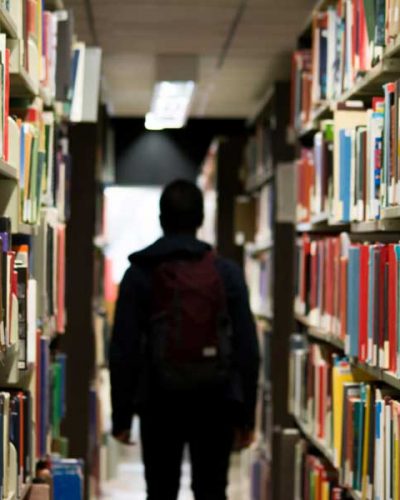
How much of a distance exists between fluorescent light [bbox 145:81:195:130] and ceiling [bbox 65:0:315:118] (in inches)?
4.0

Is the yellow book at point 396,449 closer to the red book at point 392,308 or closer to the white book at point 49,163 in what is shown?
the red book at point 392,308

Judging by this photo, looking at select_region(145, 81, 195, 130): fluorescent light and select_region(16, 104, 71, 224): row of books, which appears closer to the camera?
select_region(16, 104, 71, 224): row of books

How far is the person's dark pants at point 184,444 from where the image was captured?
334 cm

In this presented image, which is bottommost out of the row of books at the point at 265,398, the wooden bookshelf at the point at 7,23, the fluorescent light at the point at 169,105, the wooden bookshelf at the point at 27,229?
the row of books at the point at 265,398

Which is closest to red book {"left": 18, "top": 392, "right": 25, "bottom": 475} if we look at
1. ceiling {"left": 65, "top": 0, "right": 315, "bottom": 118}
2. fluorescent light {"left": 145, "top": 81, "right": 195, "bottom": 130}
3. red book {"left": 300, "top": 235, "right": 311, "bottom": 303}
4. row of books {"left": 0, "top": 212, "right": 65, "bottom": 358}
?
row of books {"left": 0, "top": 212, "right": 65, "bottom": 358}

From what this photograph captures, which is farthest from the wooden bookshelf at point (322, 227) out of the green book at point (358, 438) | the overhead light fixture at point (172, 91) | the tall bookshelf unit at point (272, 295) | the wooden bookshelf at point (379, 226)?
the overhead light fixture at point (172, 91)

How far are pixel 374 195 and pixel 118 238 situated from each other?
7.88 metres

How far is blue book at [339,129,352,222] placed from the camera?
3244mm

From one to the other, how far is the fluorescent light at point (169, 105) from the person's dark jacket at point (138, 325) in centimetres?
368

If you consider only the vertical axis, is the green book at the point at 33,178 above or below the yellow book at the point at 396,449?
above

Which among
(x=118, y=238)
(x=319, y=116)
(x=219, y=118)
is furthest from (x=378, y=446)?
(x=118, y=238)

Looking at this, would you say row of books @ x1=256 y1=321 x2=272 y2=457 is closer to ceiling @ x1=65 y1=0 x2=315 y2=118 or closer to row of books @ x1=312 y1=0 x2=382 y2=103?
ceiling @ x1=65 y1=0 x2=315 y2=118

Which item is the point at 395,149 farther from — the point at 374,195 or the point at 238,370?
the point at 238,370

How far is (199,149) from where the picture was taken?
963 centimetres
